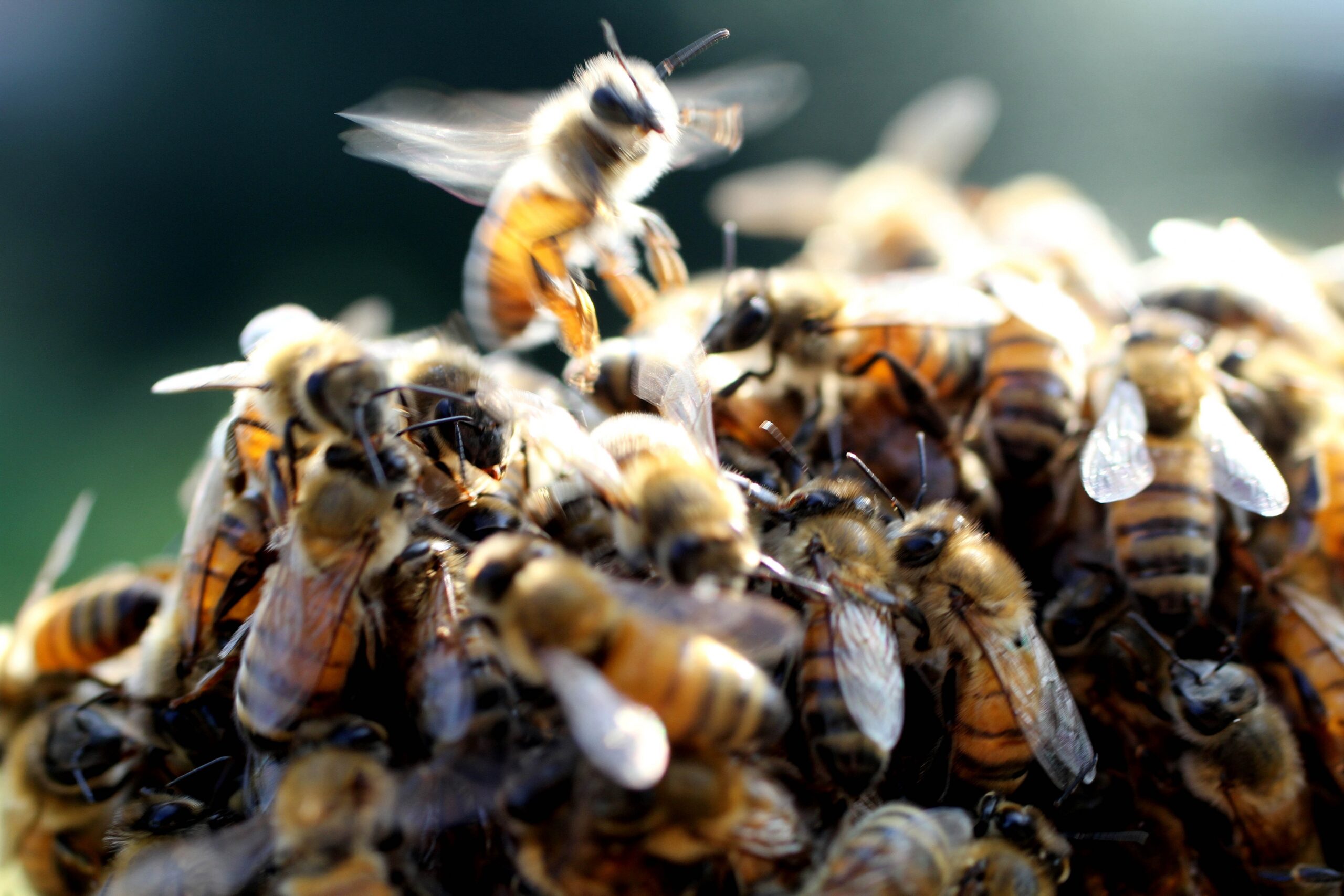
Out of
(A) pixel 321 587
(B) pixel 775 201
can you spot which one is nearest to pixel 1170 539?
(A) pixel 321 587

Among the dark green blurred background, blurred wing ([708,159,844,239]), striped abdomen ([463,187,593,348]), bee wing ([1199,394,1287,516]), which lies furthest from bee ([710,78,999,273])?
striped abdomen ([463,187,593,348])

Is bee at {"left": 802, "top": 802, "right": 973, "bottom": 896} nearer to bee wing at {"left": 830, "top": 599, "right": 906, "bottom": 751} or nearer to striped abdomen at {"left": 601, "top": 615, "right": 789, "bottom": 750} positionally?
bee wing at {"left": 830, "top": 599, "right": 906, "bottom": 751}

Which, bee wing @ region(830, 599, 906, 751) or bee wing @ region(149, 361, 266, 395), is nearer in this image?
bee wing @ region(830, 599, 906, 751)

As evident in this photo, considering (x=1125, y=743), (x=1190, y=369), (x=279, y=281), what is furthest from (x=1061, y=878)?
(x=279, y=281)

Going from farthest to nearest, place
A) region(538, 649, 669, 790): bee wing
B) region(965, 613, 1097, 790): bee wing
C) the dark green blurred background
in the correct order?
the dark green blurred background < region(965, 613, 1097, 790): bee wing < region(538, 649, 669, 790): bee wing

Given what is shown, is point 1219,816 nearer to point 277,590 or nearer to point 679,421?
point 679,421

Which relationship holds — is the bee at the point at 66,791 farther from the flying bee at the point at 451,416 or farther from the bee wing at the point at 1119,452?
the bee wing at the point at 1119,452
